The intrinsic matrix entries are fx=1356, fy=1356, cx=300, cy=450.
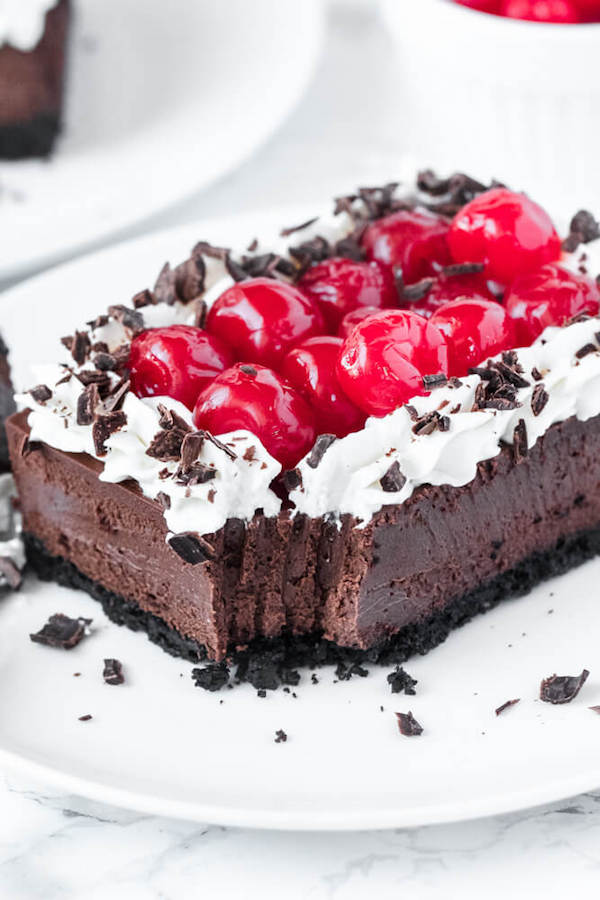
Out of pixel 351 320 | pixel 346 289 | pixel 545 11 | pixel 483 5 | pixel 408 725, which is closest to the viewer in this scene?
pixel 408 725

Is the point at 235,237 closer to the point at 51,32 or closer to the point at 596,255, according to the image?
the point at 596,255

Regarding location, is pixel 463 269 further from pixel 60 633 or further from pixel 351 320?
pixel 60 633

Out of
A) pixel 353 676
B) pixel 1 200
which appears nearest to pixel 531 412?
pixel 353 676

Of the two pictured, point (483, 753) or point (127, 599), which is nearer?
point (483, 753)

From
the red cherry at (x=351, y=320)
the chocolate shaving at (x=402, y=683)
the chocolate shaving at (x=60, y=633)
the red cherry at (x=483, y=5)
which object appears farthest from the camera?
the red cherry at (x=483, y=5)

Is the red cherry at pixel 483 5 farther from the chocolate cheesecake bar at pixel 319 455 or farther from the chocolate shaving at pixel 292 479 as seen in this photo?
the chocolate shaving at pixel 292 479

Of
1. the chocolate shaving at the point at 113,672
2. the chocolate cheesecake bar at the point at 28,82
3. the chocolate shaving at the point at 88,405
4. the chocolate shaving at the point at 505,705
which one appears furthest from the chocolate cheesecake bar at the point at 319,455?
the chocolate cheesecake bar at the point at 28,82

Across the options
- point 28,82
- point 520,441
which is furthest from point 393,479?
point 28,82
